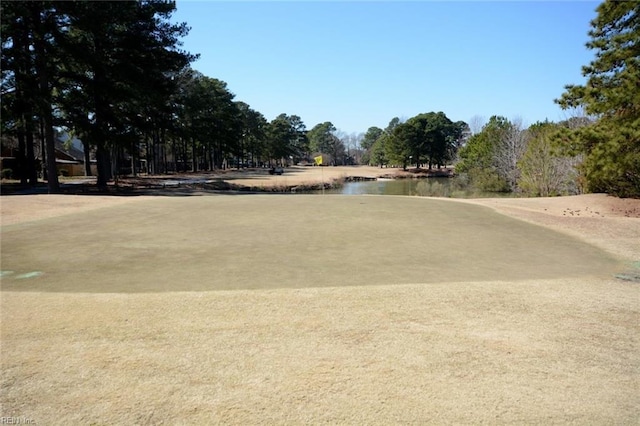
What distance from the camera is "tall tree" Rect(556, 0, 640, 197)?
1384 centimetres

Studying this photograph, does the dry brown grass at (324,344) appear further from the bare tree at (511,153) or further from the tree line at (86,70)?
the bare tree at (511,153)

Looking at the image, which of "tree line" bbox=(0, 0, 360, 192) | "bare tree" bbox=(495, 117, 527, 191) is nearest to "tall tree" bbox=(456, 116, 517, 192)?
"bare tree" bbox=(495, 117, 527, 191)

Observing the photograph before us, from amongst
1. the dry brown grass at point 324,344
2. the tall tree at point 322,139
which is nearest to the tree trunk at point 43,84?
the dry brown grass at point 324,344

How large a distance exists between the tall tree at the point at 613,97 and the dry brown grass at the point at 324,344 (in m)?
8.07

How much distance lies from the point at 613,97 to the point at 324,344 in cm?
1476

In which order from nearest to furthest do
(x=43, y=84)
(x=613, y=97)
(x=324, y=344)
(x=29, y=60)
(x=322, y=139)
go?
1. (x=324, y=344)
2. (x=613, y=97)
3. (x=29, y=60)
4. (x=43, y=84)
5. (x=322, y=139)

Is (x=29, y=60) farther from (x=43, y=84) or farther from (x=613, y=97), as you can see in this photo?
(x=613, y=97)

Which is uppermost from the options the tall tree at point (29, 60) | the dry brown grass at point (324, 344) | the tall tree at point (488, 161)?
the tall tree at point (29, 60)

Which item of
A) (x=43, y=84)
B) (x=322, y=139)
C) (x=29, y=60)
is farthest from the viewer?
(x=322, y=139)

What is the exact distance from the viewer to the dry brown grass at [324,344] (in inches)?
117

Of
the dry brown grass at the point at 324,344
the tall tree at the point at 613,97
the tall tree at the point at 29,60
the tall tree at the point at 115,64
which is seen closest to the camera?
the dry brown grass at the point at 324,344

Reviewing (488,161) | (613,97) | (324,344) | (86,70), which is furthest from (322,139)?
(324,344)

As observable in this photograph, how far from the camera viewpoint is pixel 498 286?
598 cm

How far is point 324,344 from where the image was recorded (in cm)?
396
